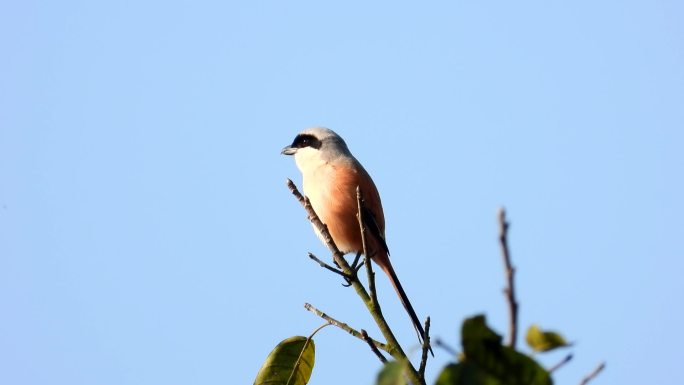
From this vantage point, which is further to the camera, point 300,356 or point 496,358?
point 300,356

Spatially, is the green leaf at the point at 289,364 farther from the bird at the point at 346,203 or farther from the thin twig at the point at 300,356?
the bird at the point at 346,203

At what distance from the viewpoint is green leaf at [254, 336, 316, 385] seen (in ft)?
11.4

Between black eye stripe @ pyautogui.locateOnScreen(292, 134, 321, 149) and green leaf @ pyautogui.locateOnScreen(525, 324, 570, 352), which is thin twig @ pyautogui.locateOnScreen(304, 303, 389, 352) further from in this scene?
black eye stripe @ pyautogui.locateOnScreen(292, 134, 321, 149)

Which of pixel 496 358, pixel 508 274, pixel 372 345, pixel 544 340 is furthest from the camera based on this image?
pixel 372 345

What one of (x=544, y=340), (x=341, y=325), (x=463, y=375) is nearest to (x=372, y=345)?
(x=341, y=325)

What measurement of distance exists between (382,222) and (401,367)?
15.9 feet

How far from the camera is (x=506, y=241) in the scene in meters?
1.42

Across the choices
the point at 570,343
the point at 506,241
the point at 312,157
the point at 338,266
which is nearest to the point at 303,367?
the point at 338,266

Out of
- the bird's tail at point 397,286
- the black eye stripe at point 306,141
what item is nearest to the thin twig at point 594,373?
the bird's tail at point 397,286

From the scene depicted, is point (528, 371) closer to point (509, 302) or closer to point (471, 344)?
point (471, 344)

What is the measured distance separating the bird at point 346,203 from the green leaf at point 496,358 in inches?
167

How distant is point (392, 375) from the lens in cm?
148

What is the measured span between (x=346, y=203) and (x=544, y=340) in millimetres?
4510

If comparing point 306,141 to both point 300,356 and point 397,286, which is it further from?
point 300,356
